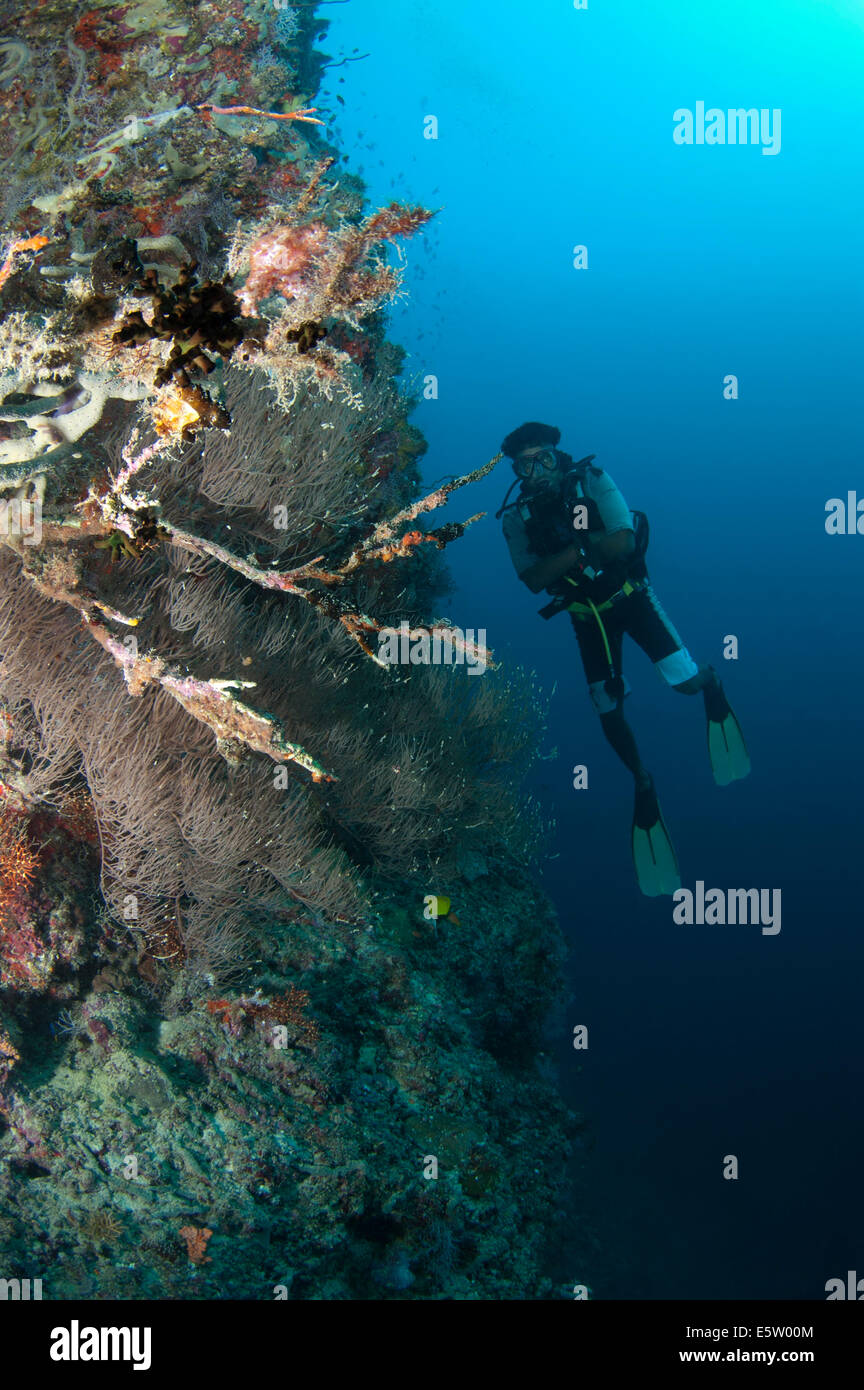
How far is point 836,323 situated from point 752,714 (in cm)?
4244

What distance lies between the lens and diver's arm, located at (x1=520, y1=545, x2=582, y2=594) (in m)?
6.99

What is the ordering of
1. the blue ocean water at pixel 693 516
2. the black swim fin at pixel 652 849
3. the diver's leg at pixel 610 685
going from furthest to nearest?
the blue ocean water at pixel 693 516
the black swim fin at pixel 652 849
the diver's leg at pixel 610 685

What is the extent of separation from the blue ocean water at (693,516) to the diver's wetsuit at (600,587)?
3991 millimetres

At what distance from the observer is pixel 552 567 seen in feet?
23.2

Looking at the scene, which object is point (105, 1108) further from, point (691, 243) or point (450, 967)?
point (691, 243)

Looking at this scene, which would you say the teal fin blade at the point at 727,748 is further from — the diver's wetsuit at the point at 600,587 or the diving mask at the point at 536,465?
the diving mask at the point at 536,465

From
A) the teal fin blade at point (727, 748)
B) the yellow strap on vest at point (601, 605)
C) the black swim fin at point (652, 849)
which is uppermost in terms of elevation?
the yellow strap on vest at point (601, 605)

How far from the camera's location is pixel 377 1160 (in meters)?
3.57

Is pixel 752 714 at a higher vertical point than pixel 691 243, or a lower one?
lower

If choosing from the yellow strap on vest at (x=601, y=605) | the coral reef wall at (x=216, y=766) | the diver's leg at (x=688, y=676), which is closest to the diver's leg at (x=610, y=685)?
the yellow strap on vest at (x=601, y=605)

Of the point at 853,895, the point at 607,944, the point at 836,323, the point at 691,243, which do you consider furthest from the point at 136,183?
the point at 691,243

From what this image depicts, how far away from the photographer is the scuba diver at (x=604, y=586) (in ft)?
24.1

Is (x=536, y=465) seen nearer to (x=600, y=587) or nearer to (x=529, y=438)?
(x=529, y=438)

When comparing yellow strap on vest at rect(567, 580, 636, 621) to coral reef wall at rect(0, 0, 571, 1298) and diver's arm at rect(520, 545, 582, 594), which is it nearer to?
diver's arm at rect(520, 545, 582, 594)
